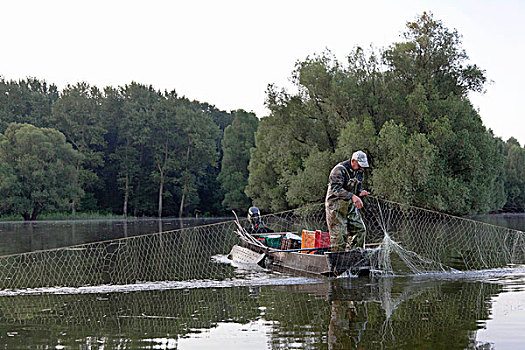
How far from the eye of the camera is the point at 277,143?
50656 mm

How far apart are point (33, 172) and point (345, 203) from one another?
56.5m

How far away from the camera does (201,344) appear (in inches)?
349

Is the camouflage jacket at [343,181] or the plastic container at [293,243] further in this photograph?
the plastic container at [293,243]

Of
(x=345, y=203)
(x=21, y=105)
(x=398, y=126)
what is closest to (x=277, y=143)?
(x=398, y=126)

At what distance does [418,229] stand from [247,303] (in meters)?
26.3

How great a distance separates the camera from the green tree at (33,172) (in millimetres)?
63750

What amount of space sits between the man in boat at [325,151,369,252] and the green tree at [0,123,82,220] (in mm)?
55261

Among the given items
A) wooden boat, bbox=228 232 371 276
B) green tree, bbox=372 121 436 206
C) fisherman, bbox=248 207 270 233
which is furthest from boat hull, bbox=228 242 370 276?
green tree, bbox=372 121 436 206

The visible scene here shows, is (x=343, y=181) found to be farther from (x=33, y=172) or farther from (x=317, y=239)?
(x=33, y=172)

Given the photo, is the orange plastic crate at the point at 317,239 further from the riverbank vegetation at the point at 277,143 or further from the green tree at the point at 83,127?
the green tree at the point at 83,127

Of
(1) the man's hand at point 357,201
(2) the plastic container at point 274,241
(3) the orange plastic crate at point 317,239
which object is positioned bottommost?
(2) the plastic container at point 274,241

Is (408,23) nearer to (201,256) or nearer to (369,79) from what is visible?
(369,79)

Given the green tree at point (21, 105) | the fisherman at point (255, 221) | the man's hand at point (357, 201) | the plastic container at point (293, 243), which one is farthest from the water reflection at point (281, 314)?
the green tree at point (21, 105)

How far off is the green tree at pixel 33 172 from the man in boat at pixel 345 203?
2176 inches
